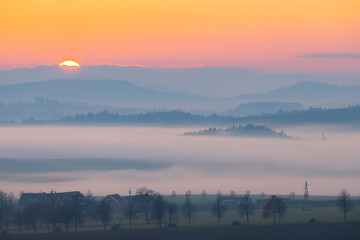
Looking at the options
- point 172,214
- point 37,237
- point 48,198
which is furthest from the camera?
point 48,198

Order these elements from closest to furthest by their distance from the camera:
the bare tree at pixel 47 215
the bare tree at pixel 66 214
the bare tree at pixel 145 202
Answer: the bare tree at pixel 66 214 → the bare tree at pixel 47 215 → the bare tree at pixel 145 202

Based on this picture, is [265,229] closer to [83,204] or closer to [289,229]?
[289,229]

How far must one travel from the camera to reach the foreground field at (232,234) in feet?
189

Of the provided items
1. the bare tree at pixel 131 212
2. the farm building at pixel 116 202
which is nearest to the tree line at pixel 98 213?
the bare tree at pixel 131 212

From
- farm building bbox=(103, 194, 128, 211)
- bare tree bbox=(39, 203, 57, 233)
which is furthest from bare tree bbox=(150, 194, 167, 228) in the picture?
farm building bbox=(103, 194, 128, 211)

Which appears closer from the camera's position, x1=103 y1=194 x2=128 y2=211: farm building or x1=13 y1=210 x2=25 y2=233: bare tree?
x1=13 y1=210 x2=25 y2=233: bare tree

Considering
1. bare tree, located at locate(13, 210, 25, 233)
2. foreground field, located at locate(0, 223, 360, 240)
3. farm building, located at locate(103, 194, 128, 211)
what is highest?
farm building, located at locate(103, 194, 128, 211)

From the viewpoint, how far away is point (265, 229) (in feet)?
205

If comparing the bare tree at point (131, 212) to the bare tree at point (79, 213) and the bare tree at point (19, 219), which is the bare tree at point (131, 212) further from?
the bare tree at point (19, 219)

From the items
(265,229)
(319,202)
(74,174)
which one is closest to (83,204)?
(265,229)

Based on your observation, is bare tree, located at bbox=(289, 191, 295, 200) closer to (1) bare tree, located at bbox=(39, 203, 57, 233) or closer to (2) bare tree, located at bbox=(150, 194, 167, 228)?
(2) bare tree, located at bbox=(150, 194, 167, 228)

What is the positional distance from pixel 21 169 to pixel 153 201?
3822 inches

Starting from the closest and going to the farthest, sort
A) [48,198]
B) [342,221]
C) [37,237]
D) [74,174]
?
[37,237] < [342,221] < [48,198] < [74,174]

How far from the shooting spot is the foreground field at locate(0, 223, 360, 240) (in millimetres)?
57625
